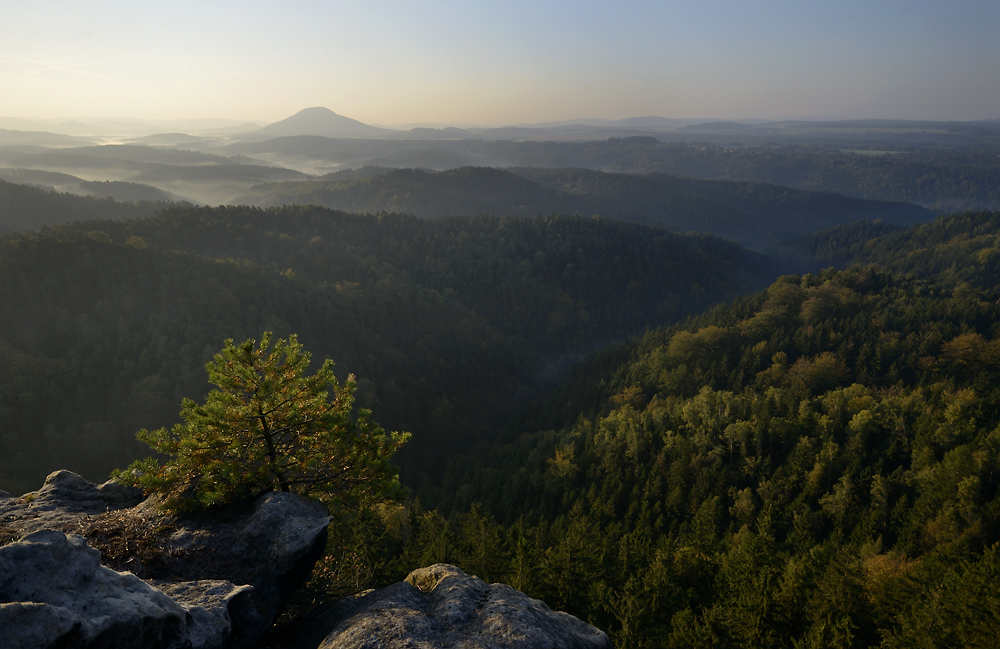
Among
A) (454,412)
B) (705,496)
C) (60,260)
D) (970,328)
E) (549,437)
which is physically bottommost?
(454,412)

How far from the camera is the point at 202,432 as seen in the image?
18.4 metres

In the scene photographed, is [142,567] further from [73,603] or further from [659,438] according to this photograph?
[659,438]

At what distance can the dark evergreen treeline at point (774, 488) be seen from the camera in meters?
32.0

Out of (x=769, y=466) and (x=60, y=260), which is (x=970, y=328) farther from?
(x=60, y=260)

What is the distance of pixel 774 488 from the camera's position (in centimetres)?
7200

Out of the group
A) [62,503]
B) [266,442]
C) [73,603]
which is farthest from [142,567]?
A: [62,503]

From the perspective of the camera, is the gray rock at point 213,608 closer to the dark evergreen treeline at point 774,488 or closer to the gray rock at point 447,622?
the gray rock at point 447,622

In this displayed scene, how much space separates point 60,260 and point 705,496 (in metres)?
200

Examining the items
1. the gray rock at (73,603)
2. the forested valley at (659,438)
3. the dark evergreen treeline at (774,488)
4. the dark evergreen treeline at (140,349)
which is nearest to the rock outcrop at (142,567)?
the gray rock at (73,603)

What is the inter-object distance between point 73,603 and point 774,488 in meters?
81.3

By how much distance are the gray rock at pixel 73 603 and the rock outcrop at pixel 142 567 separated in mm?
24

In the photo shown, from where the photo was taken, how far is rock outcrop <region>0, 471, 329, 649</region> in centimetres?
1166

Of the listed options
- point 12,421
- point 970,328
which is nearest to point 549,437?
point 970,328

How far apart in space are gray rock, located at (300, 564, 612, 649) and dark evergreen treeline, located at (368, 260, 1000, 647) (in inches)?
700
